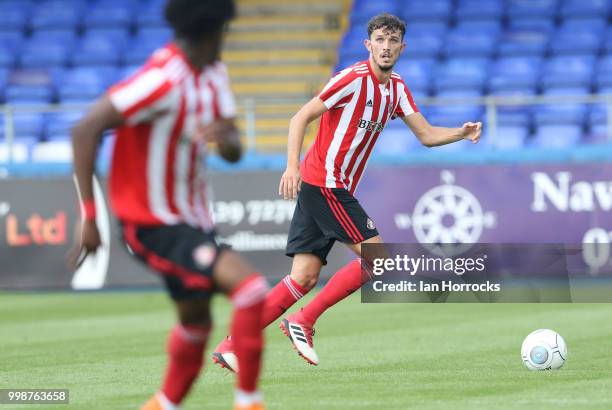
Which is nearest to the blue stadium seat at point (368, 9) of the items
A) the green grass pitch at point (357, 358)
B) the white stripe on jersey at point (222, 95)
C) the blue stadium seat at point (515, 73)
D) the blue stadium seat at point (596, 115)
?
the blue stadium seat at point (515, 73)

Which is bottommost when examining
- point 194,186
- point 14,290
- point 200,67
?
point 14,290

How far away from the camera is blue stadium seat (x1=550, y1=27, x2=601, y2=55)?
20219 mm

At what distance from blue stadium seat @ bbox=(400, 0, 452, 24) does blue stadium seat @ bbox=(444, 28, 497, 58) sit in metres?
0.50

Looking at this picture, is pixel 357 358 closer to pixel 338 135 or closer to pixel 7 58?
pixel 338 135

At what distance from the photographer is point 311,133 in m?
18.2

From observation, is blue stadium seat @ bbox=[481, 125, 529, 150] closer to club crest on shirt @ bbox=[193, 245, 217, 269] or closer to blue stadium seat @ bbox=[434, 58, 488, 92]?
blue stadium seat @ bbox=[434, 58, 488, 92]

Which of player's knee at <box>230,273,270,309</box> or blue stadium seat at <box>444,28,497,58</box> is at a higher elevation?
blue stadium seat at <box>444,28,497,58</box>

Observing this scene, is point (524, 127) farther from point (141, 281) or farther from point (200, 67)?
point (200, 67)


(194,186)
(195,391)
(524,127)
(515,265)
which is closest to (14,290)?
(515,265)

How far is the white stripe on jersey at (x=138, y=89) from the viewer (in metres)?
5.14

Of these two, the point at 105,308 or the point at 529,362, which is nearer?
the point at 529,362

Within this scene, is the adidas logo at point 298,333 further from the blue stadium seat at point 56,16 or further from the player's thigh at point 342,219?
the blue stadium seat at point 56,16

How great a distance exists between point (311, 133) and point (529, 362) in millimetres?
10334

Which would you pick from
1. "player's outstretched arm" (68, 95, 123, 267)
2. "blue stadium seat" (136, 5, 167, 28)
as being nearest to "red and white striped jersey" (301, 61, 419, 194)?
"player's outstretched arm" (68, 95, 123, 267)
